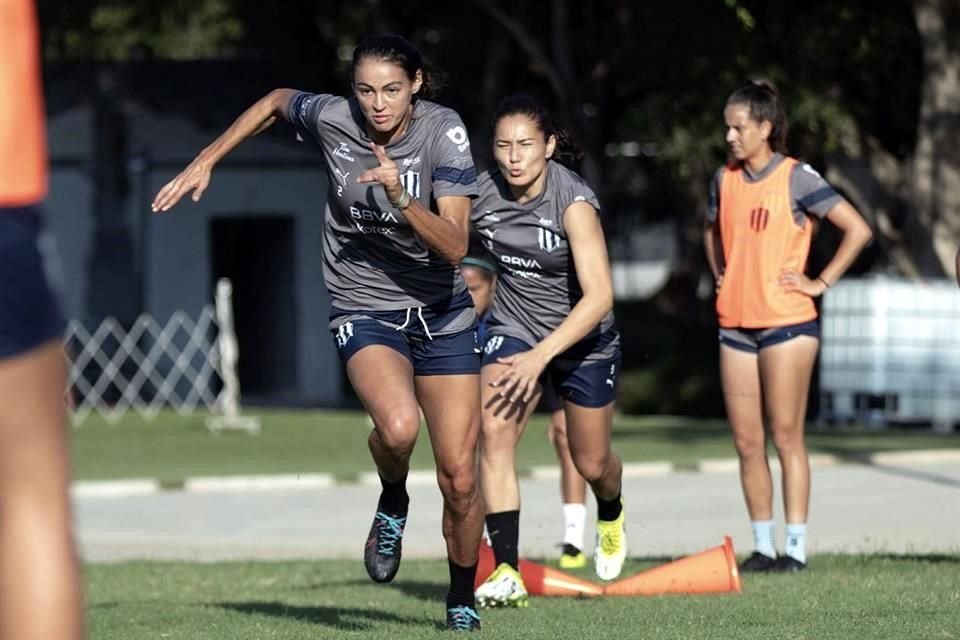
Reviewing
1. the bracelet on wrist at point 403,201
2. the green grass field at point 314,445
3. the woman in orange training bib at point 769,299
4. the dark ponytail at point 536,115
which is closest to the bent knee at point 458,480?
the bracelet on wrist at point 403,201

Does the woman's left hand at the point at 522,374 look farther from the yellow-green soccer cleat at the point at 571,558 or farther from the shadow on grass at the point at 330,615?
the yellow-green soccer cleat at the point at 571,558

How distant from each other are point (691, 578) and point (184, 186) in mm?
3142

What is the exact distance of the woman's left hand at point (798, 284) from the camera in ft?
29.5

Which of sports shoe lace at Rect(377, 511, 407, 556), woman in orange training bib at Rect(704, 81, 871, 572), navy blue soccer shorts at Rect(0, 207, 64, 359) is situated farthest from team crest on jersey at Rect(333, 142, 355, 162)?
navy blue soccer shorts at Rect(0, 207, 64, 359)

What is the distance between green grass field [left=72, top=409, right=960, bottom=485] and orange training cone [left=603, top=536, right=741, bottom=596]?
25.9 feet

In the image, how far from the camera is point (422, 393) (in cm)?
693

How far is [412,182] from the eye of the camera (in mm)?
6641

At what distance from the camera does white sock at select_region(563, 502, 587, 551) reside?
9.73 metres

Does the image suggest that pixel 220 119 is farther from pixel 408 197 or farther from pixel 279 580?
pixel 408 197

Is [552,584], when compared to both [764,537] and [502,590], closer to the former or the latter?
[502,590]

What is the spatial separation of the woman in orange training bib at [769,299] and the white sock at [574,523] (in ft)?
3.20

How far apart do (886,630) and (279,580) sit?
3986mm

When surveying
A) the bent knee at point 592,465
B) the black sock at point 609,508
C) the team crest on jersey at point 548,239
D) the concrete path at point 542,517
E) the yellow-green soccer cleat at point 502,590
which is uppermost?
the team crest on jersey at point 548,239

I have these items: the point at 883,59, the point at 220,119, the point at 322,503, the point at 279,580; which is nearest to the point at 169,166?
the point at 220,119
